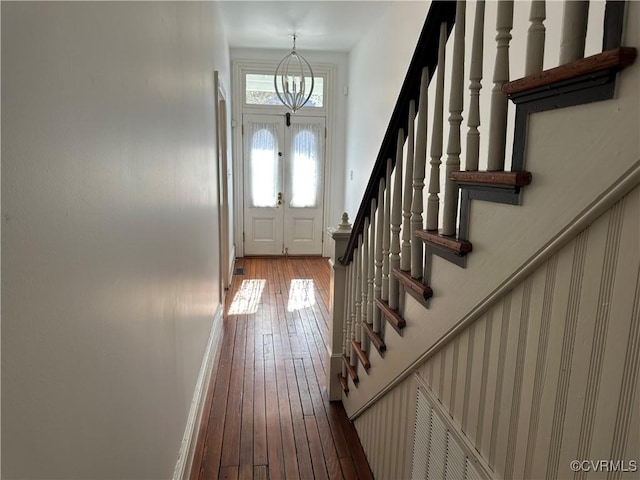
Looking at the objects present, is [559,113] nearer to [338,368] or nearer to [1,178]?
[1,178]

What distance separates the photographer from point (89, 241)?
90 centimetres

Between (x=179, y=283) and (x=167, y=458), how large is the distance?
0.72m

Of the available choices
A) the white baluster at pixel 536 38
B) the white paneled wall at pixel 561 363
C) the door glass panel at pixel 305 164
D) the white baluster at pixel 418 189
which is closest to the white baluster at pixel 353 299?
the white baluster at pixel 418 189

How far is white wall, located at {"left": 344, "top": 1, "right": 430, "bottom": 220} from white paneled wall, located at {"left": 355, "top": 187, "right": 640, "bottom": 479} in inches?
119

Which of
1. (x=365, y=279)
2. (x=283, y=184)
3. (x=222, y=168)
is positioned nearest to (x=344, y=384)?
(x=365, y=279)

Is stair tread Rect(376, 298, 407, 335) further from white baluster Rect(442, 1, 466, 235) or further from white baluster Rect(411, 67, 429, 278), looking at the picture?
white baluster Rect(442, 1, 466, 235)

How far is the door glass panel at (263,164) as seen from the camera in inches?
247

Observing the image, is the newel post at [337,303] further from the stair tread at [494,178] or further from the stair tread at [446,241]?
the stair tread at [494,178]

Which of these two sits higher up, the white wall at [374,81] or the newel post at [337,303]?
the white wall at [374,81]

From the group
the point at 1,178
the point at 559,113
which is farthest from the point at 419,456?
the point at 1,178

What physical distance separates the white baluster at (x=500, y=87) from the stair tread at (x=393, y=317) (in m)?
0.70

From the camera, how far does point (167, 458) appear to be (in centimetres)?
163

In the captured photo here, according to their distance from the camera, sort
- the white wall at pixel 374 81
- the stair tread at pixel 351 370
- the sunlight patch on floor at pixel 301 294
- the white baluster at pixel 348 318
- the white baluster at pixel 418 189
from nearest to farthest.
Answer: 1. the white baluster at pixel 418 189
2. the stair tread at pixel 351 370
3. the white baluster at pixel 348 318
4. the white wall at pixel 374 81
5. the sunlight patch on floor at pixel 301 294

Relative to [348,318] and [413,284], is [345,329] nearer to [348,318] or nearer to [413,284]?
[348,318]
